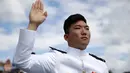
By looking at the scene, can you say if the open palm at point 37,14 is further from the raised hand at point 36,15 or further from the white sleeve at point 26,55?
the white sleeve at point 26,55

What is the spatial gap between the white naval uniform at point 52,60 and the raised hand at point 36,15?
0.10 metres

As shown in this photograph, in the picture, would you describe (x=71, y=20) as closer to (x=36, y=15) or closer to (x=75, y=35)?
(x=75, y=35)

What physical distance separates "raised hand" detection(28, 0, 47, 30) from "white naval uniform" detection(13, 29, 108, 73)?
0.34ft

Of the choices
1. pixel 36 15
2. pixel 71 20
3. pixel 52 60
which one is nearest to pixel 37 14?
pixel 36 15

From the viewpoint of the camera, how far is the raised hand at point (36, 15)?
149 inches

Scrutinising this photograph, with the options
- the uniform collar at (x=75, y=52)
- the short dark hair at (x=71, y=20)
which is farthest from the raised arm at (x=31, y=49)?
the short dark hair at (x=71, y=20)

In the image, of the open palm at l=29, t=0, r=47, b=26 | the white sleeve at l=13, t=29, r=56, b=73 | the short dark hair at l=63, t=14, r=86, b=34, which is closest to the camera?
the white sleeve at l=13, t=29, r=56, b=73

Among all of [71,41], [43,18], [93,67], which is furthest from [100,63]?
[43,18]

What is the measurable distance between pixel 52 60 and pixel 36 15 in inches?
27.0

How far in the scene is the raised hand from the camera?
379 centimetres

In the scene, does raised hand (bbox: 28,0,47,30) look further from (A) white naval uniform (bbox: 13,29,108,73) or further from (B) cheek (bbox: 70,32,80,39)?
(B) cheek (bbox: 70,32,80,39)

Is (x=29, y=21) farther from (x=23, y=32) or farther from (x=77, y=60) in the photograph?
(x=77, y=60)

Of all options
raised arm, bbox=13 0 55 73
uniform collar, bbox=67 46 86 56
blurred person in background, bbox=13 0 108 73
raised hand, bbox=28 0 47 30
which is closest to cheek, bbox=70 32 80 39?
blurred person in background, bbox=13 0 108 73

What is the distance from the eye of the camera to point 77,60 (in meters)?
4.37
